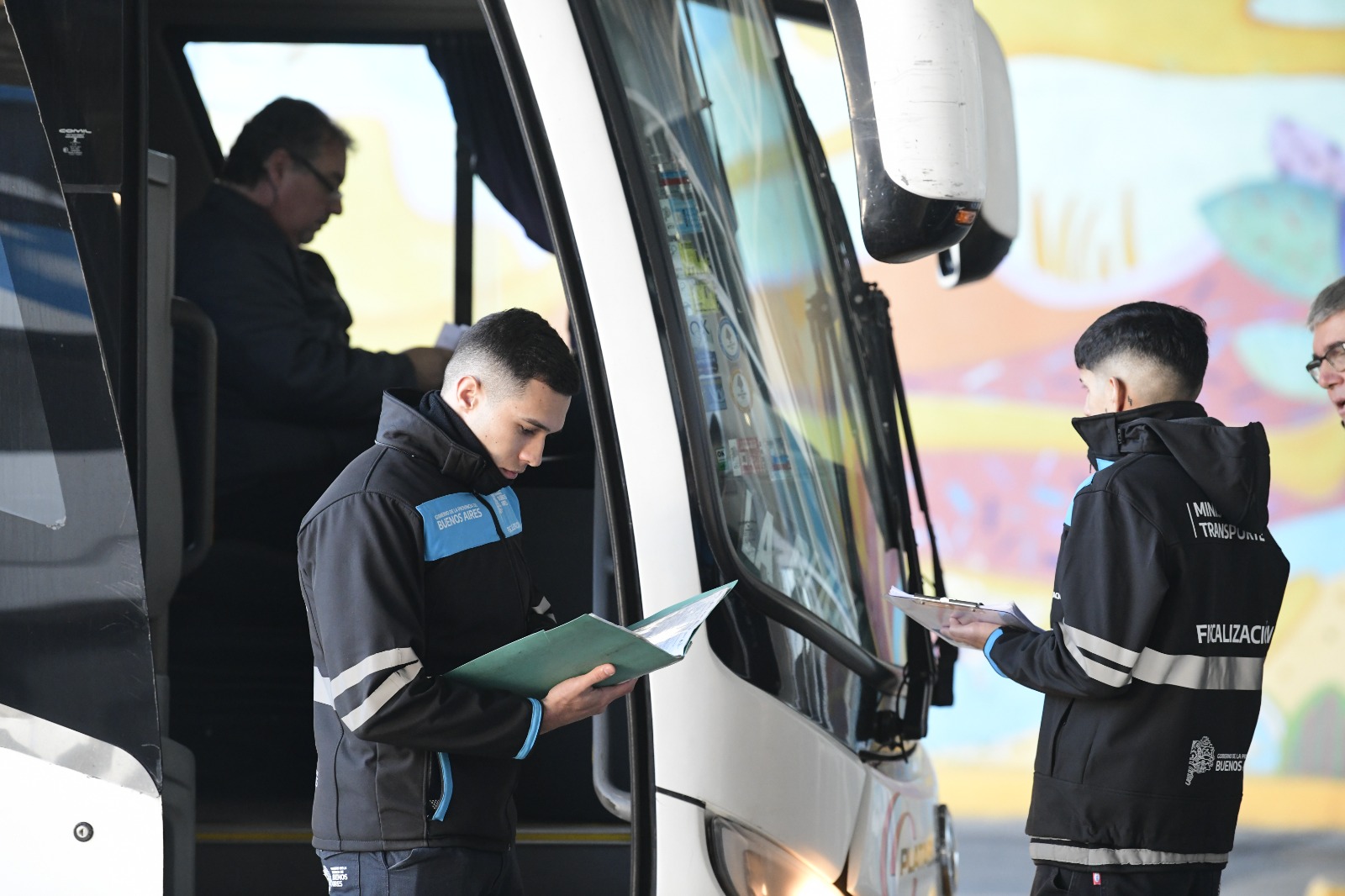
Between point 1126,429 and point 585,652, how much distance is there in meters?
0.93

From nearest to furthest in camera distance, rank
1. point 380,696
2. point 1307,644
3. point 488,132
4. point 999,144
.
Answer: point 380,696
point 999,144
point 488,132
point 1307,644

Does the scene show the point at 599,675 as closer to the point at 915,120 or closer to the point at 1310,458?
the point at 915,120

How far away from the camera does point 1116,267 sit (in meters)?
6.89

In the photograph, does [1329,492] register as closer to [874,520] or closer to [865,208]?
[874,520]

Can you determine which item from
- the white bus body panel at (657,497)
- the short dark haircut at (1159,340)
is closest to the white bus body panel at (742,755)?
the white bus body panel at (657,497)

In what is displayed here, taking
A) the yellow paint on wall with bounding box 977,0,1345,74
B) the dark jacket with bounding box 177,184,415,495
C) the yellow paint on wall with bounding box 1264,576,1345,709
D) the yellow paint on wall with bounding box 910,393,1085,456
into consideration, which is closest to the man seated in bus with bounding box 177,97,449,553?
the dark jacket with bounding box 177,184,415,495

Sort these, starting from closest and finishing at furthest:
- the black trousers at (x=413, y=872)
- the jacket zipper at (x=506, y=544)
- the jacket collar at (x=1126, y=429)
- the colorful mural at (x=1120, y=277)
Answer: the black trousers at (x=413, y=872)
the jacket zipper at (x=506, y=544)
the jacket collar at (x=1126, y=429)
the colorful mural at (x=1120, y=277)

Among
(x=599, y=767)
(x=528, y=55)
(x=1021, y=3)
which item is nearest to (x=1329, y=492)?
(x=1021, y=3)

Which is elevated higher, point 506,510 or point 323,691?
point 506,510

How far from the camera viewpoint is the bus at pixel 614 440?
177 cm

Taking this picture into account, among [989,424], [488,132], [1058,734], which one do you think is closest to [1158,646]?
[1058,734]

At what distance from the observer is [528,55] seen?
196 cm

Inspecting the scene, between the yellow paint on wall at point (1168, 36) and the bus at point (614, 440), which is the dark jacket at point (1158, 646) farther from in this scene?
the yellow paint on wall at point (1168, 36)

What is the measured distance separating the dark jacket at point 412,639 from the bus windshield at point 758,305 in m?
0.41
